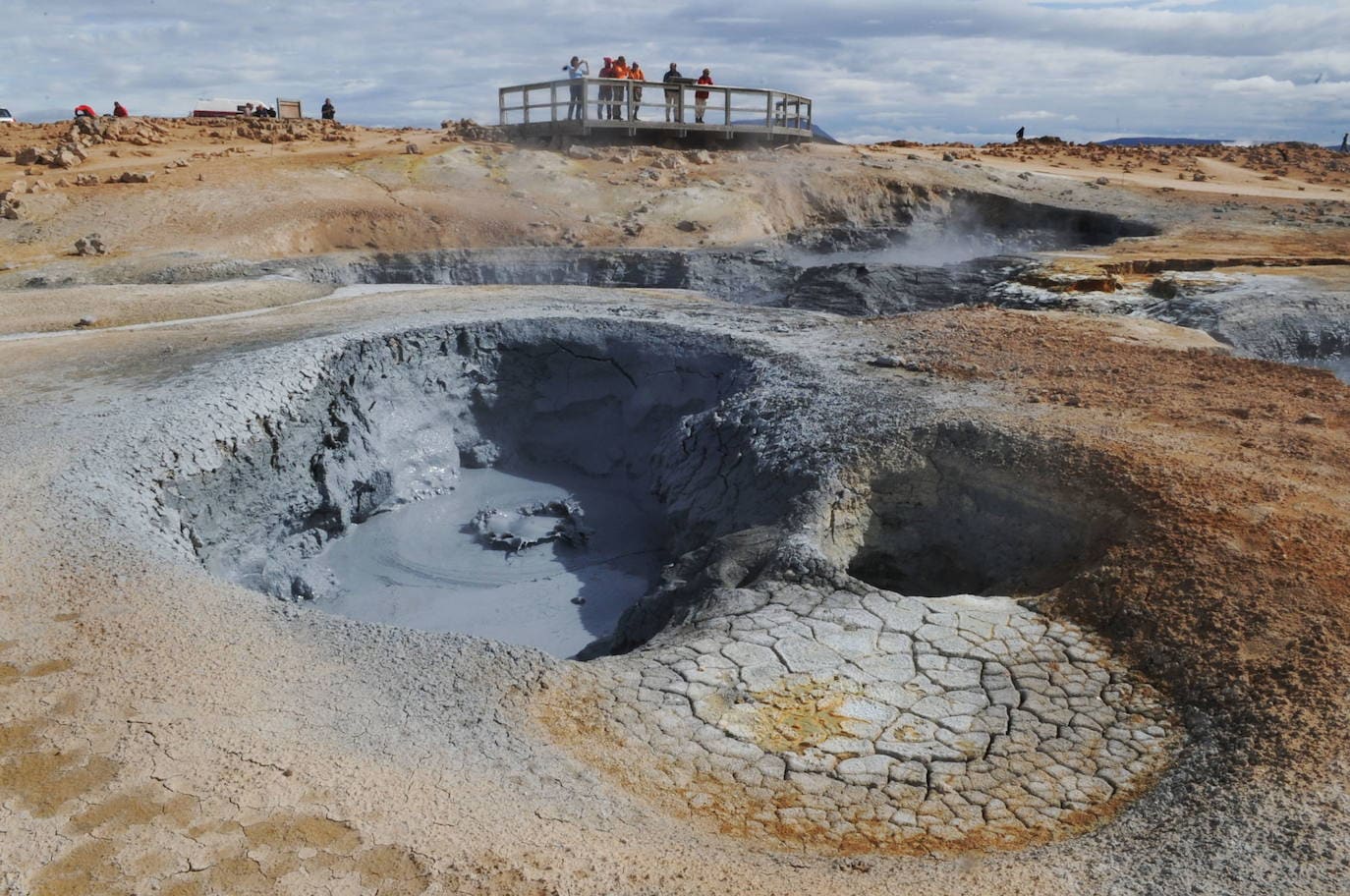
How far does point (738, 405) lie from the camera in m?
8.38

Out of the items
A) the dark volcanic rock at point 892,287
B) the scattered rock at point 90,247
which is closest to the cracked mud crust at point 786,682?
the dark volcanic rock at point 892,287

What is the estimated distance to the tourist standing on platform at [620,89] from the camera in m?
20.3

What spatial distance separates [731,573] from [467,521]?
4.15m

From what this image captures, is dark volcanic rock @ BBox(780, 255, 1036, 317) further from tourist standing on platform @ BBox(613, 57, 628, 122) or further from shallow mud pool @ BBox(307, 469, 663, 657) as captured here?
tourist standing on platform @ BBox(613, 57, 628, 122)

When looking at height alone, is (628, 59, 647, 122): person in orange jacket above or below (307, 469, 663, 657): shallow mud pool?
above

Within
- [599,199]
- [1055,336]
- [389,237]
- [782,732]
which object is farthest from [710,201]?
[782,732]

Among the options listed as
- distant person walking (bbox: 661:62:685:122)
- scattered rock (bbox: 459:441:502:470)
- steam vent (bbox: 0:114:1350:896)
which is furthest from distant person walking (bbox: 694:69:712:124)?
scattered rock (bbox: 459:441:502:470)

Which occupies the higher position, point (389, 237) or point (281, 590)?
point (389, 237)

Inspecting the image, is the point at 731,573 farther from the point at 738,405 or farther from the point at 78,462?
the point at 78,462

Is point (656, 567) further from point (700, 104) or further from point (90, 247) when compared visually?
point (700, 104)

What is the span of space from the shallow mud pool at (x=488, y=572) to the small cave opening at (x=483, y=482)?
0.02 m

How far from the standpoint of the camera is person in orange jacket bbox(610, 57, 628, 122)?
20322 mm

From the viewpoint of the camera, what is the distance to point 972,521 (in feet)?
22.0

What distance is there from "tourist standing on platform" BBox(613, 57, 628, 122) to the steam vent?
6686 millimetres
